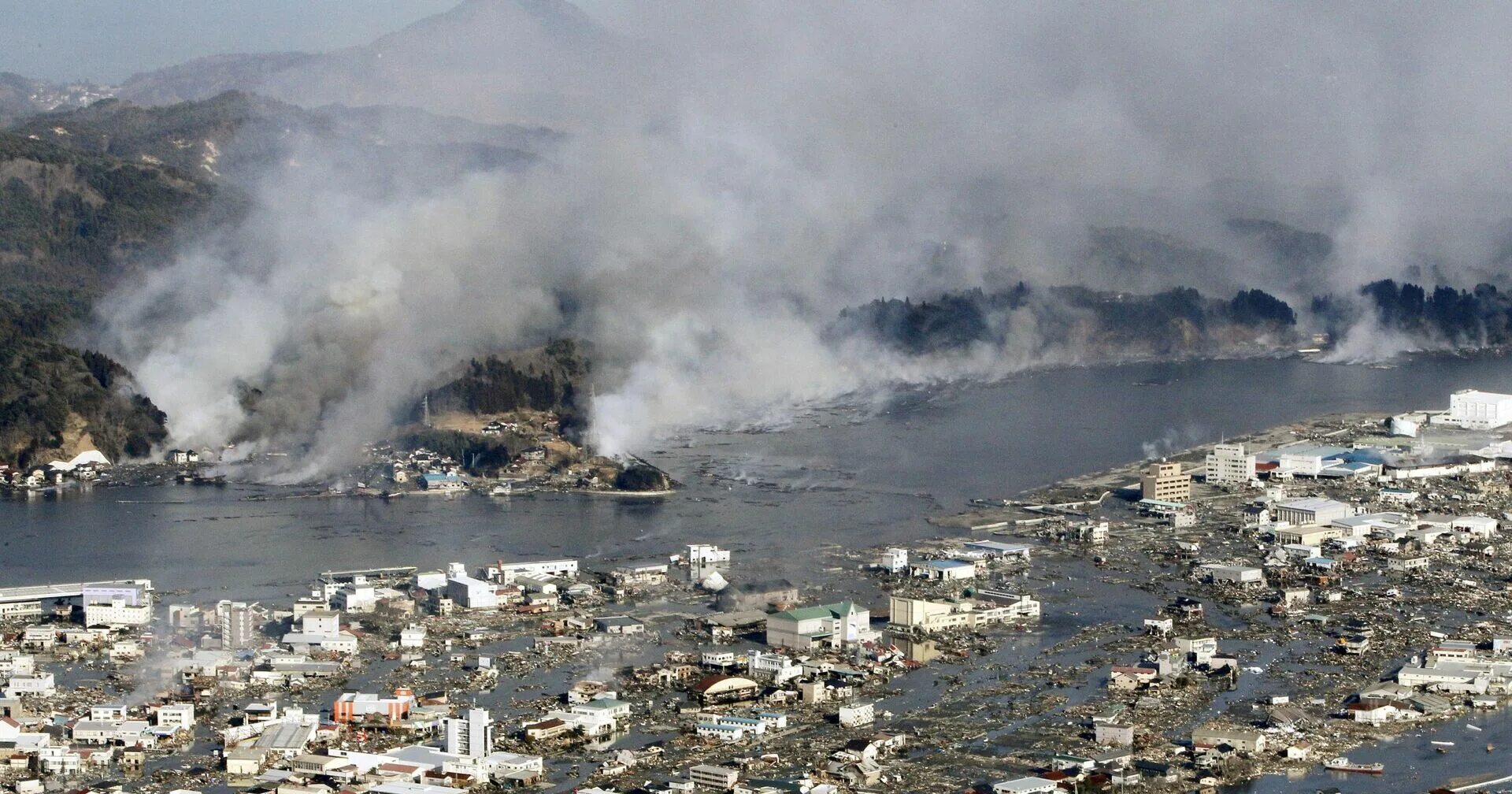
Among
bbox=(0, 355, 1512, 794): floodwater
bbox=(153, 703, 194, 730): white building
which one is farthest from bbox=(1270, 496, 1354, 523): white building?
bbox=(153, 703, 194, 730): white building

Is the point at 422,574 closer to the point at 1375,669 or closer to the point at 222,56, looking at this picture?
the point at 1375,669

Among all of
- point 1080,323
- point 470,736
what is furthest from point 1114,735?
point 1080,323

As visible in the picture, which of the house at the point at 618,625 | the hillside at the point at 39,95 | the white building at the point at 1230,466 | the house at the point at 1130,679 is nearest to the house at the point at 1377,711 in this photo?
the house at the point at 1130,679

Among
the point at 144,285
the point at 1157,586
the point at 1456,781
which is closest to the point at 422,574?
the point at 1157,586

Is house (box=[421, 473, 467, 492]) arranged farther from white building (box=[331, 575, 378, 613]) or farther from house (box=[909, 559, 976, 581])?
house (box=[909, 559, 976, 581])

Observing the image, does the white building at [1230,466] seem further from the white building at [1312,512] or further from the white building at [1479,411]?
the white building at [1479,411]
